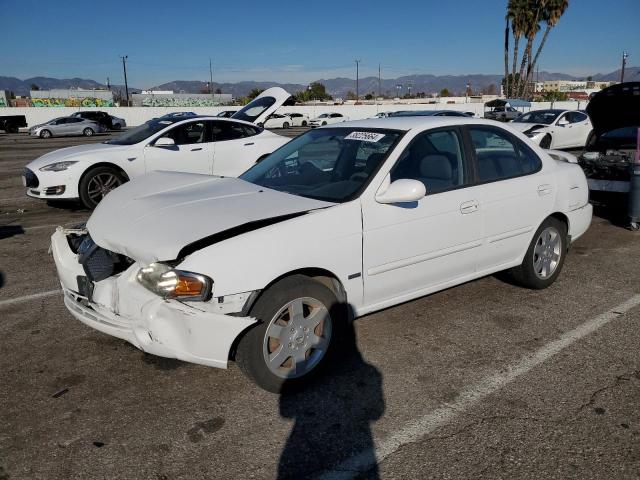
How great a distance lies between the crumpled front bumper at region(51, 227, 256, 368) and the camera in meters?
2.71

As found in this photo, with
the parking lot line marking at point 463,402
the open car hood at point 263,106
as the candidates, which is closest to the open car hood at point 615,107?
the parking lot line marking at point 463,402

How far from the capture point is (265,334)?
9.45 ft

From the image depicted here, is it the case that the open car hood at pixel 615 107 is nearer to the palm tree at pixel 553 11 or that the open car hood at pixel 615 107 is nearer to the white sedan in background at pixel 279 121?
the white sedan in background at pixel 279 121

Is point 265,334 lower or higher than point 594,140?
lower

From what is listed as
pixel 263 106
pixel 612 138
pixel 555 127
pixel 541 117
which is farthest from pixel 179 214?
pixel 541 117

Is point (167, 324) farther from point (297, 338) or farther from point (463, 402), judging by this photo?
point (463, 402)

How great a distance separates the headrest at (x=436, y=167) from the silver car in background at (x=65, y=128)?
32.8 m

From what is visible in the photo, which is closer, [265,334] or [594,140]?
[265,334]

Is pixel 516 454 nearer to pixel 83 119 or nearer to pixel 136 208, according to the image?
pixel 136 208

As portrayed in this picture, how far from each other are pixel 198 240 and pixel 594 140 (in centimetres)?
746

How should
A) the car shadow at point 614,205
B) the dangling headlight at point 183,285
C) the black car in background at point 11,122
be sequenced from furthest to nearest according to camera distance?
the black car in background at point 11,122 → the car shadow at point 614,205 → the dangling headlight at point 183,285

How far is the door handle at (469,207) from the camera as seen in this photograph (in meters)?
3.82

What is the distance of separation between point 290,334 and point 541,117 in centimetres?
1625

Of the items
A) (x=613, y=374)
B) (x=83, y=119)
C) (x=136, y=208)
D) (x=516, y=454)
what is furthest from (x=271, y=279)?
(x=83, y=119)
